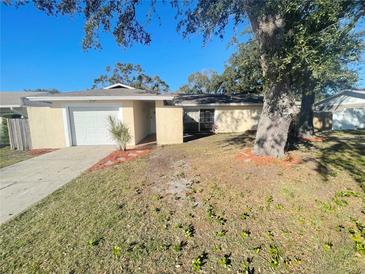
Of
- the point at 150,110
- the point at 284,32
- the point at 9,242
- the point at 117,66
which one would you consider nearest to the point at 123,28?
the point at 284,32

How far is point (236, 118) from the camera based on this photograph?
15.3m

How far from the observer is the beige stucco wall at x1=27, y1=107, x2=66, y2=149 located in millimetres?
10438

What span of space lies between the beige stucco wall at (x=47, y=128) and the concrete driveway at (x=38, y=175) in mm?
1414

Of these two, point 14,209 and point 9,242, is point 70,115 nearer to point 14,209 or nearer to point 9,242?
point 14,209

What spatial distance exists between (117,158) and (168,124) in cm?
366

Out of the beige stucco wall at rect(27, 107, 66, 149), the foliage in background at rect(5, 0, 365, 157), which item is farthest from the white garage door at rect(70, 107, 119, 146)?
the foliage in background at rect(5, 0, 365, 157)

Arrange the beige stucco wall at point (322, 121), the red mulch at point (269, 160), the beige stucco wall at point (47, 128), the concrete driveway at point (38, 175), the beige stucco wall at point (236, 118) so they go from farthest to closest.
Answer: the beige stucco wall at point (322, 121) → the beige stucco wall at point (236, 118) → the beige stucco wall at point (47, 128) → the red mulch at point (269, 160) → the concrete driveway at point (38, 175)

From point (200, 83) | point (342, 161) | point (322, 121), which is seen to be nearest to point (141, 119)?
point (342, 161)

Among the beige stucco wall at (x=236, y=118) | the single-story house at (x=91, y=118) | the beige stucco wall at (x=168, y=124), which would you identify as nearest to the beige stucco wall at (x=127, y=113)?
the single-story house at (x=91, y=118)

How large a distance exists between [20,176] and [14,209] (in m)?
2.68

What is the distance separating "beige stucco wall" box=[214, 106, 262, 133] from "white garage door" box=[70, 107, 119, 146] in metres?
8.07

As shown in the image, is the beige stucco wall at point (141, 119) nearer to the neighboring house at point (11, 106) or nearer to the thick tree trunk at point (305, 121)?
the thick tree trunk at point (305, 121)

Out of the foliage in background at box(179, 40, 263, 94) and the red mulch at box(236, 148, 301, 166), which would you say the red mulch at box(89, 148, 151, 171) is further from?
the foliage in background at box(179, 40, 263, 94)

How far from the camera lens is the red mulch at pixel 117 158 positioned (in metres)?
7.20
